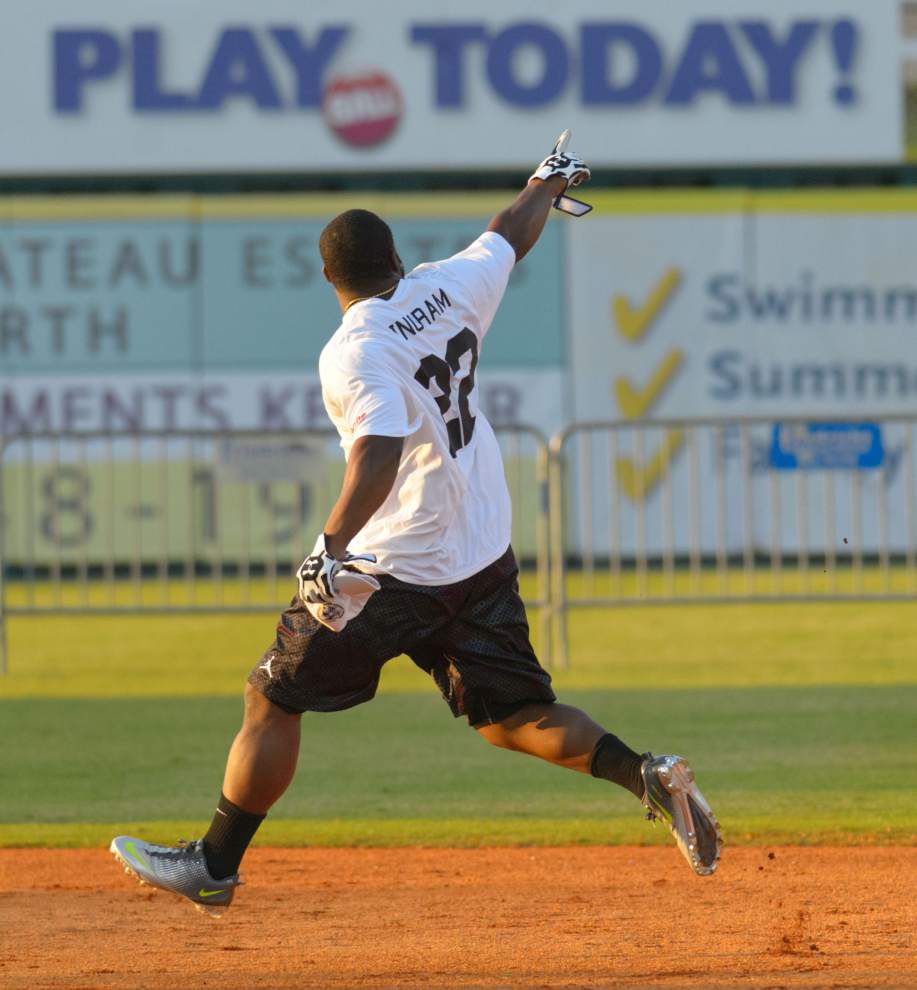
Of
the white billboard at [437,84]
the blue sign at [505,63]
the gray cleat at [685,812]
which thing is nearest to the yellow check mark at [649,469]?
the white billboard at [437,84]

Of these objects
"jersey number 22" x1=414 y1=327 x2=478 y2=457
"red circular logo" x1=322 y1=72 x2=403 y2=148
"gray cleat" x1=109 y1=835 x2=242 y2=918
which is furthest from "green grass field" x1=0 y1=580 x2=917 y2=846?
"red circular logo" x1=322 y1=72 x2=403 y2=148

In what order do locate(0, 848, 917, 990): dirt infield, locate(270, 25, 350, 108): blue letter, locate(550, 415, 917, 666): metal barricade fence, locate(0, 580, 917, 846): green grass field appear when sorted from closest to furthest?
1. locate(0, 848, 917, 990): dirt infield
2. locate(0, 580, 917, 846): green grass field
3. locate(550, 415, 917, 666): metal barricade fence
4. locate(270, 25, 350, 108): blue letter

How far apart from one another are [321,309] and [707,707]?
11433 mm

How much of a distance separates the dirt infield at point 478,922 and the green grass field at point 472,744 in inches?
19.5

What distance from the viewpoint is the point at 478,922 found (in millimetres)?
5816

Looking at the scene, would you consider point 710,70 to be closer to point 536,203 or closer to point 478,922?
point 536,203

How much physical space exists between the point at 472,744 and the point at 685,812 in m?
4.15

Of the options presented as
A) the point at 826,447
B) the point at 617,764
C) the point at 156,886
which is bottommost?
the point at 156,886

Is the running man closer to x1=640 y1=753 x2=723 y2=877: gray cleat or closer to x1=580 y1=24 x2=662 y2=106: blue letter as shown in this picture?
x1=640 y1=753 x2=723 y2=877: gray cleat

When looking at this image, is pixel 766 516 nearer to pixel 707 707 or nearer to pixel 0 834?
pixel 707 707

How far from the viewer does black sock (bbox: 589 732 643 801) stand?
5594mm

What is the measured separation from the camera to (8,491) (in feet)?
66.3

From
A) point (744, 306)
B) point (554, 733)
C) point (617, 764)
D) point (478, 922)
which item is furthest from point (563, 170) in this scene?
point (744, 306)

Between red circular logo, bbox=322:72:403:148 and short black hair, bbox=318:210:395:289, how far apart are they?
16.0 meters
